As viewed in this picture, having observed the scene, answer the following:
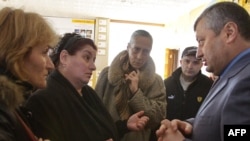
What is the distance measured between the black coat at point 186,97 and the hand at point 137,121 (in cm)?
78

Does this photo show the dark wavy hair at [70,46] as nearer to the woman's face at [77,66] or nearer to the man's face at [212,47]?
the woman's face at [77,66]

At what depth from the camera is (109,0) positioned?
4.47m

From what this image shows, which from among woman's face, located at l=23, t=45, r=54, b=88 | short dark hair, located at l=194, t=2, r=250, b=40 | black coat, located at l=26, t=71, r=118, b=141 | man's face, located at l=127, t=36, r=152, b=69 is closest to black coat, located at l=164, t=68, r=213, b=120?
man's face, located at l=127, t=36, r=152, b=69

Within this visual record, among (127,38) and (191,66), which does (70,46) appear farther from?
(127,38)

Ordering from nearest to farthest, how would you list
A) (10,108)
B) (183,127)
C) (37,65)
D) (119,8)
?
(10,108)
(37,65)
(183,127)
(119,8)

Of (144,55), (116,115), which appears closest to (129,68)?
(144,55)

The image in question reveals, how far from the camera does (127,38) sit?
613 centimetres

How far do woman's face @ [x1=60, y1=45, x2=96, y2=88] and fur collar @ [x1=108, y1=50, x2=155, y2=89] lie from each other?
27cm

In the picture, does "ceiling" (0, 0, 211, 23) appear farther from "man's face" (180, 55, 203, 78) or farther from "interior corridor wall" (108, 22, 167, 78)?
"man's face" (180, 55, 203, 78)

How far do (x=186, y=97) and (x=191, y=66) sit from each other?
0.91 ft

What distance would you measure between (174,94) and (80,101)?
1.16 meters

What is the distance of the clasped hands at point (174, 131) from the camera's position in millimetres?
1090

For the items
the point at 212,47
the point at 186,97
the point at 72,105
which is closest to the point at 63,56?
the point at 72,105

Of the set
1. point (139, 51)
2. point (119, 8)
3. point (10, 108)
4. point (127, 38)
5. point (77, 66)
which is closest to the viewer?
point (10, 108)
